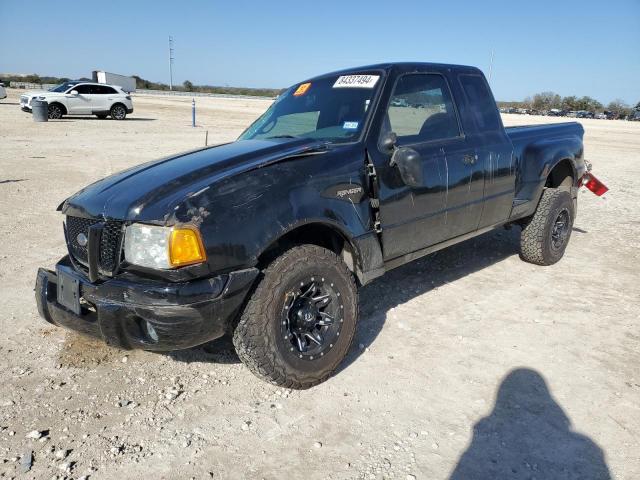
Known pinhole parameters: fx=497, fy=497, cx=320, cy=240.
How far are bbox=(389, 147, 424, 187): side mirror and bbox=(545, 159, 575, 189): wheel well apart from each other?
281 cm

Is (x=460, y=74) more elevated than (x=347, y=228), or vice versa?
(x=460, y=74)

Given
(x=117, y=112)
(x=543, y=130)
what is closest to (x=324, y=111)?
(x=543, y=130)

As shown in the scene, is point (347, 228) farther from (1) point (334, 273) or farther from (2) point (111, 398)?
(2) point (111, 398)

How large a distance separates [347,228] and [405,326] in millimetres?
1220

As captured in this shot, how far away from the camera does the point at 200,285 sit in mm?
2479

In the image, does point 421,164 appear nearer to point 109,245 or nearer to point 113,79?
point 109,245

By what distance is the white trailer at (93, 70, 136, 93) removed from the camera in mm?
51812

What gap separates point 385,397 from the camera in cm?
296

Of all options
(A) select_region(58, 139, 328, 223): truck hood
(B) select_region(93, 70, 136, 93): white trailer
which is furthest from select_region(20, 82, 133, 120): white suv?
(B) select_region(93, 70, 136, 93): white trailer

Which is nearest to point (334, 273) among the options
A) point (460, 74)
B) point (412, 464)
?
point (412, 464)

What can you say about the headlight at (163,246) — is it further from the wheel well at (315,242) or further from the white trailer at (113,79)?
the white trailer at (113,79)

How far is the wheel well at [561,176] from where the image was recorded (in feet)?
17.7

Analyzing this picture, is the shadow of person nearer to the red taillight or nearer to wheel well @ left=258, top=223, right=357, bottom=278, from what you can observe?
wheel well @ left=258, top=223, right=357, bottom=278

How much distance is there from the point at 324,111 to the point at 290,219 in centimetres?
126
